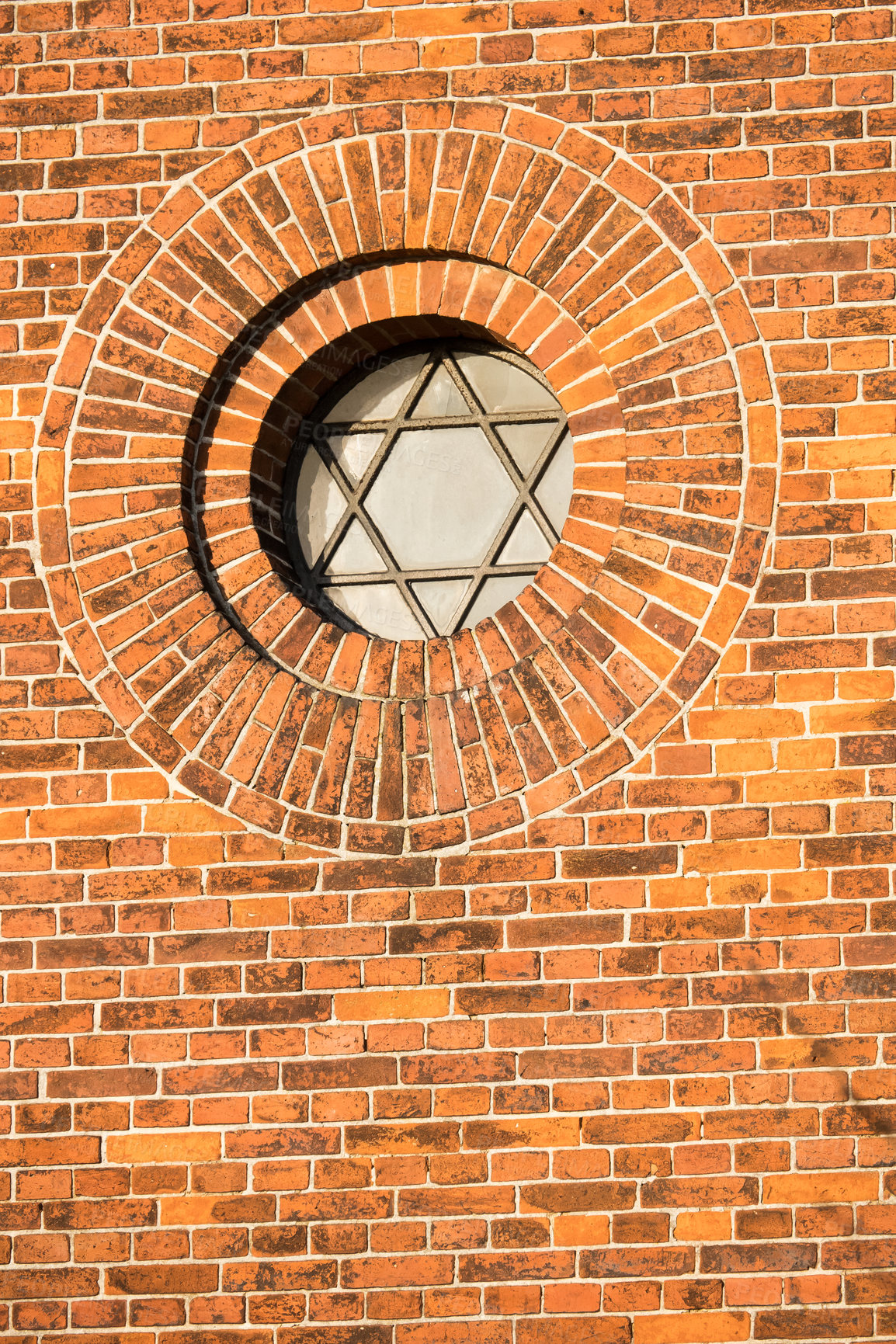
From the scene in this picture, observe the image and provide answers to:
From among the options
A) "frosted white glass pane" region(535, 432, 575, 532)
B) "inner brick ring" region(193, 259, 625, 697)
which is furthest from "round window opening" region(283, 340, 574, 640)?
"inner brick ring" region(193, 259, 625, 697)

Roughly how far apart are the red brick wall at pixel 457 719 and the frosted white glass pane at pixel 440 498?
303 mm

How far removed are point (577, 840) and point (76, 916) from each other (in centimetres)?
118

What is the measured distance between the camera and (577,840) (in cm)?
227

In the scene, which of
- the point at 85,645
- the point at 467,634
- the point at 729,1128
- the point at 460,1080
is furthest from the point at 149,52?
the point at 729,1128

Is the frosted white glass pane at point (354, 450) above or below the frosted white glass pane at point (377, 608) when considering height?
above

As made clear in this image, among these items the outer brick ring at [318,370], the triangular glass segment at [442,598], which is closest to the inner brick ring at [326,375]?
the outer brick ring at [318,370]

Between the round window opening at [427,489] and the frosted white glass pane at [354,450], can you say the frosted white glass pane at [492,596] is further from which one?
the frosted white glass pane at [354,450]

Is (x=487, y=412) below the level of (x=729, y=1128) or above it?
above

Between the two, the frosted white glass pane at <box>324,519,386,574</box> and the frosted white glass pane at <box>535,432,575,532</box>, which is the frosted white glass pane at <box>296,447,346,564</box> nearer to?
the frosted white glass pane at <box>324,519,386,574</box>

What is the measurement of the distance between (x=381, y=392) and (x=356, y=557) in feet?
1.45

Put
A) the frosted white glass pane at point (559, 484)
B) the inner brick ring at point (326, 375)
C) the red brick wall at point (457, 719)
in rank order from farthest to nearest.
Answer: the frosted white glass pane at point (559, 484) < the inner brick ring at point (326, 375) < the red brick wall at point (457, 719)

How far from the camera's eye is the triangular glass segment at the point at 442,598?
104 inches

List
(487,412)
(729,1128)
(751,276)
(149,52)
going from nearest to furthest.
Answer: (729,1128)
(751,276)
(149,52)
(487,412)

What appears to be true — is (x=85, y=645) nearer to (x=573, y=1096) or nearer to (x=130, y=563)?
(x=130, y=563)
